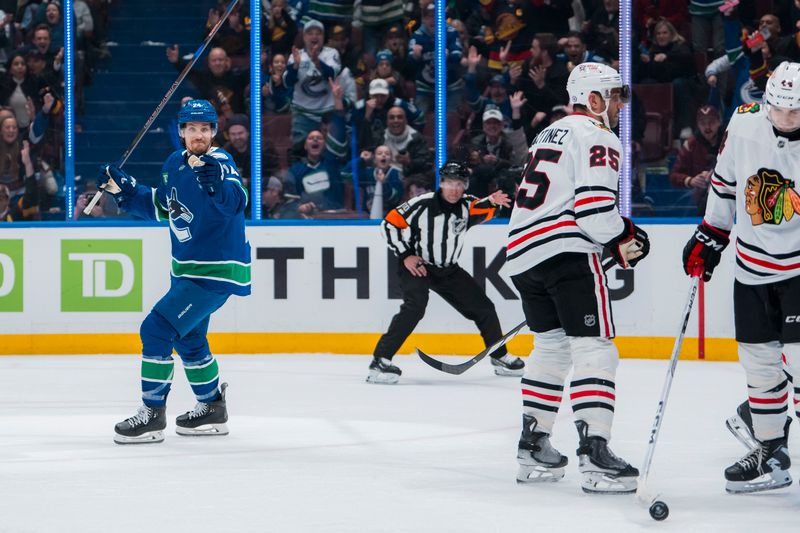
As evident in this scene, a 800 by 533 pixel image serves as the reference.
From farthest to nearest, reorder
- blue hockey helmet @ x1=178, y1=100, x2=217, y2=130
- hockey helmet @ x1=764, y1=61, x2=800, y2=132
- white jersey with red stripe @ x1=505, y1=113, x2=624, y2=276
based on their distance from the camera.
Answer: blue hockey helmet @ x1=178, y1=100, x2=217, y2=130, white jersey with red stripe @ x1=505, y1=113, x2=624, y2=276, hockey helmet @ x1=764, y1=61, x2=800, y2=132

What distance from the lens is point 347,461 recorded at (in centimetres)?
425

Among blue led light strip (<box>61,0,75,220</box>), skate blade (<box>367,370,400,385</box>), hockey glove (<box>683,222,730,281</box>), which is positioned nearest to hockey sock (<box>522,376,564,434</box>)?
hockey glove (<box>683,222,730,281</box>)

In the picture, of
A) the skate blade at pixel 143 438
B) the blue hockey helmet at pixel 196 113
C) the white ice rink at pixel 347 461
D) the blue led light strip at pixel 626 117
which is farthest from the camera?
the blue led light strip at pixel 626 117

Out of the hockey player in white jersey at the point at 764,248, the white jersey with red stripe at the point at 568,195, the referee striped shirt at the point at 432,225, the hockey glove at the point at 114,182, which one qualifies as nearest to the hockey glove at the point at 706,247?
the hockey player in white jersey at the point at 764,248

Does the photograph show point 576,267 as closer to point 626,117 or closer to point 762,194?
point 762,194

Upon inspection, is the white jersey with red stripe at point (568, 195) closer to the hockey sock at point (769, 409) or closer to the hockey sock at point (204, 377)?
the hockey sock at point (769, 409)

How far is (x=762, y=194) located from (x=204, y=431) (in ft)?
A: 7.33

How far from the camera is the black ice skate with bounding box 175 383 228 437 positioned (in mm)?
4785

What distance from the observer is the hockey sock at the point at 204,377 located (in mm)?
4766

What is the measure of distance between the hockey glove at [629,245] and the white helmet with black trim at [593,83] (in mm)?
347

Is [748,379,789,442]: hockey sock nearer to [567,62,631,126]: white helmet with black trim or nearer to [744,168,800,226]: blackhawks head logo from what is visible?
[744,168,800,226]: blackhawks head logo

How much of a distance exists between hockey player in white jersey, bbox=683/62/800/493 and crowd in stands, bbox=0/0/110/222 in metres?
4.99

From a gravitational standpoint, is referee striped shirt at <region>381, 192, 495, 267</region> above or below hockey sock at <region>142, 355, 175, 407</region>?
above

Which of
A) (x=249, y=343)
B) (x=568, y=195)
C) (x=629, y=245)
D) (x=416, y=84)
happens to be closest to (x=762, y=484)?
(x=629, y=245)
